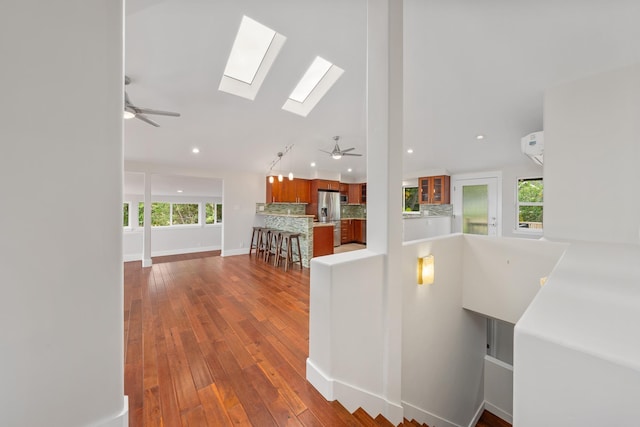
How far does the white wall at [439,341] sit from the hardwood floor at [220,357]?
3.81 feet

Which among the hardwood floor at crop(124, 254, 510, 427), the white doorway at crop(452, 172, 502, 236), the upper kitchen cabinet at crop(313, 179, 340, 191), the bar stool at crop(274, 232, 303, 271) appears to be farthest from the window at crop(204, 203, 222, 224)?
the white doorway at crop(452, 172, 502, 236)

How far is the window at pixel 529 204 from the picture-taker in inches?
197

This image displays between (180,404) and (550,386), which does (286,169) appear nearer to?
(180,404)

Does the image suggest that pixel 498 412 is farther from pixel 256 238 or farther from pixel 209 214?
pixel 209 214

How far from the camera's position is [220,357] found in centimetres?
194

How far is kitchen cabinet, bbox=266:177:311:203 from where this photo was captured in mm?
6609

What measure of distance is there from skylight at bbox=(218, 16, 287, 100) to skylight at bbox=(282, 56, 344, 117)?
1.91 ft

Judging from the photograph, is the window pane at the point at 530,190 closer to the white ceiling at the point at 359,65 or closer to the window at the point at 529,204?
the window at the point at 529,204

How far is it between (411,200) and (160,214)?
7.96m

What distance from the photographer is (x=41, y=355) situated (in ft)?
2.22

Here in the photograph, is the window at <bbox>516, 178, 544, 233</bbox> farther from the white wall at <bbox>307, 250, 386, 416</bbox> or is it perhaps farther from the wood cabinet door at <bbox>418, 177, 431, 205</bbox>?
the white wall at <bbox>307, 250, 386, 416</bbox>

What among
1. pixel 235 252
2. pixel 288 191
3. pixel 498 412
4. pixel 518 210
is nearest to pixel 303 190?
pixel 288 191

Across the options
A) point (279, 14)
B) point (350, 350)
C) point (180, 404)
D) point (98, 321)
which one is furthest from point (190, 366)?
point (279, 14)

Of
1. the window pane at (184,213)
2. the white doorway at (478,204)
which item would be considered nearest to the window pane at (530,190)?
A: the white doorway at (478,204)
